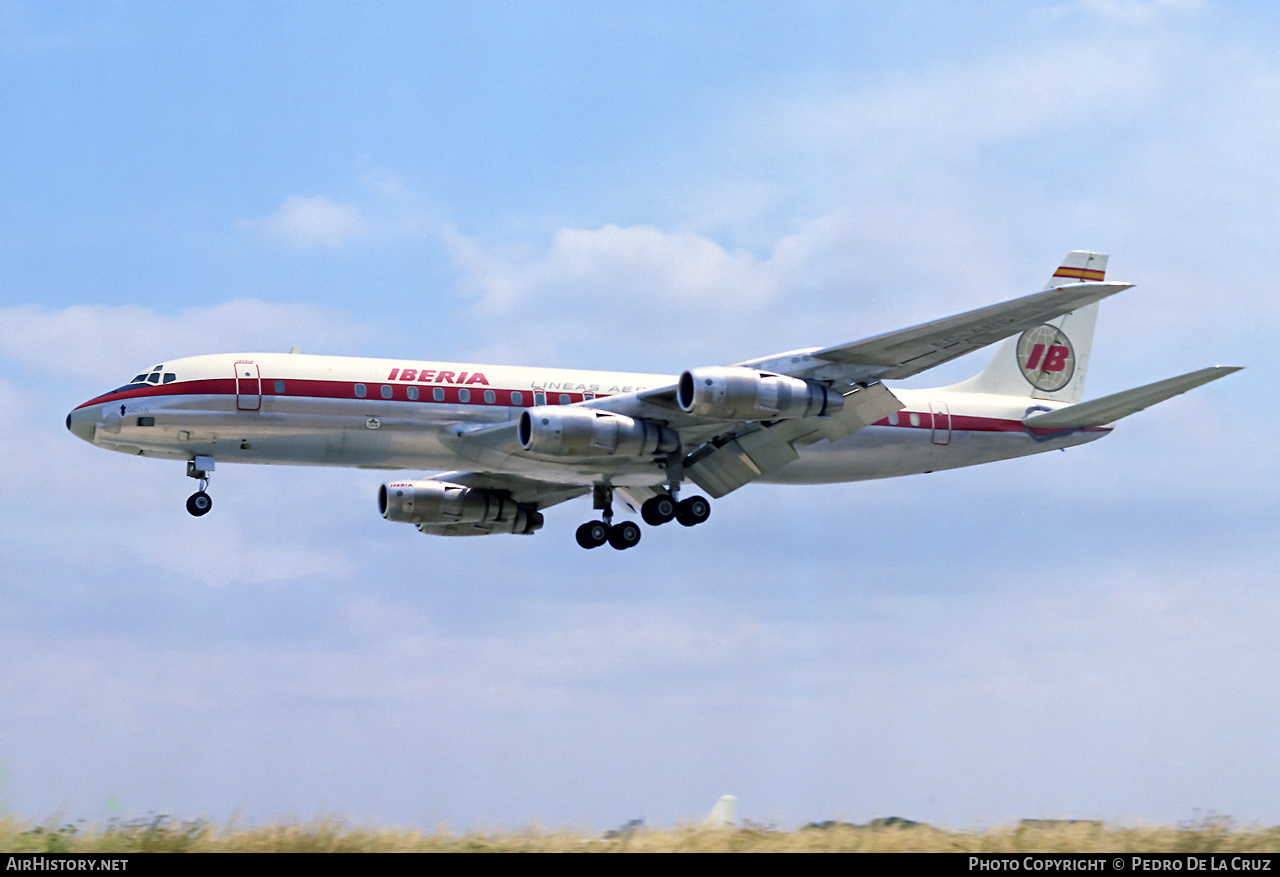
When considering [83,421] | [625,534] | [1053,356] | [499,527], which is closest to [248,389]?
[83,421]

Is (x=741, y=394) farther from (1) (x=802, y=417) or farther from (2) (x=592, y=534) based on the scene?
(2) (x=592, y=534)

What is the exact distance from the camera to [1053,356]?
38.1 meters

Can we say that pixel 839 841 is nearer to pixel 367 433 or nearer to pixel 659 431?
pixel 659 431

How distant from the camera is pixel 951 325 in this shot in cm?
2770

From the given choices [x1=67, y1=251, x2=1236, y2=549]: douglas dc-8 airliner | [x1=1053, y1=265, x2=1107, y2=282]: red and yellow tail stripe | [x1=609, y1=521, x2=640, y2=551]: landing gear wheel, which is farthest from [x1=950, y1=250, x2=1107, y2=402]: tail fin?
[x1=609, y1=521, x2=640, y2=551]: landing gear wheel

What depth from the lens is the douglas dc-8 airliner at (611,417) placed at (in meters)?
29.0

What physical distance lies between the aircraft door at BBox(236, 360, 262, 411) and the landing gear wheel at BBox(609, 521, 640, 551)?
9.46 m

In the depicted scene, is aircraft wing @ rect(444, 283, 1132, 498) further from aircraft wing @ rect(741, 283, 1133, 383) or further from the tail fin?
the tail fin

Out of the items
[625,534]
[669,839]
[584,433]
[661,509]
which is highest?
[584,433]

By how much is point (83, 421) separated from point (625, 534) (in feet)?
42.8

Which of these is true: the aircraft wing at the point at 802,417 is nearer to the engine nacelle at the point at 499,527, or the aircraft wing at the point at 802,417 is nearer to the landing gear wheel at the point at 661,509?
the landing gear wheel at the point at 661,509
